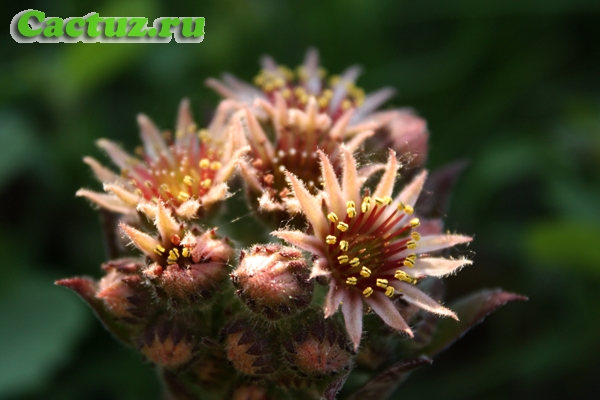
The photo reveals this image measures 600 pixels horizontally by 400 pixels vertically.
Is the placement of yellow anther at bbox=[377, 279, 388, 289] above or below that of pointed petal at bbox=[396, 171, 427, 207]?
below

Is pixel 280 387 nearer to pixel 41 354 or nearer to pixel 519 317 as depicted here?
pixel 41 354

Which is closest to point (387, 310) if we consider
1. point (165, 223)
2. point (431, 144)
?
→ point (165, 223)

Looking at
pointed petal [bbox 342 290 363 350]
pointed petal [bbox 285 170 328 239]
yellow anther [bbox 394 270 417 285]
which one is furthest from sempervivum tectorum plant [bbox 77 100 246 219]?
yellow anther [bbox 394 270 417 285]

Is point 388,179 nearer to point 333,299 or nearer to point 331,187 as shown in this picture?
point 331,187

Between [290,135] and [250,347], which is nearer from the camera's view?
[250,347]

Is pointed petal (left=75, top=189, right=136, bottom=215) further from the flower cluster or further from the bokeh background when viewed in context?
the bokeh background
